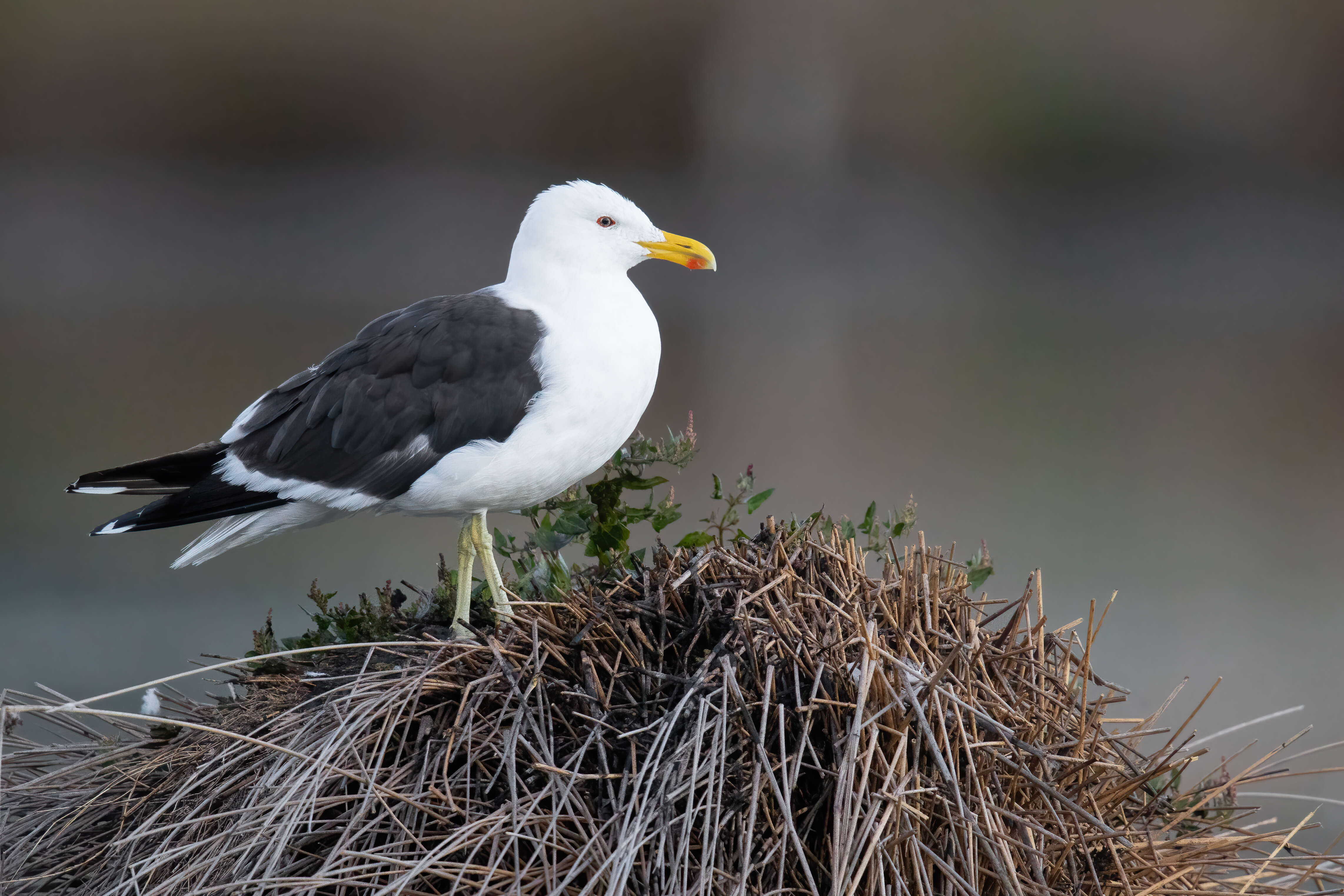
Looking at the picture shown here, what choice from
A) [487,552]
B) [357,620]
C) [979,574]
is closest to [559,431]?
[487,552]

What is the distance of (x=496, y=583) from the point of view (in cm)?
163

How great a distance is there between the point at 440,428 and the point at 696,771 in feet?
2.93

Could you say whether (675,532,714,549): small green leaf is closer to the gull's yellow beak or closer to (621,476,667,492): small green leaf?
(621,476,667,492): small green leaf

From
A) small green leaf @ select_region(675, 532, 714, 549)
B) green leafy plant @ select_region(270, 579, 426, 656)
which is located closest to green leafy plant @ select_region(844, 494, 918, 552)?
small green leaf @ select_region(675, 532, 714, 549)

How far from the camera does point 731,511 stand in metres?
1.70

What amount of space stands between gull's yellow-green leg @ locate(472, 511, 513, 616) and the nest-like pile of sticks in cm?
37

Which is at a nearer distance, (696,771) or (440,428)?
(696,771)

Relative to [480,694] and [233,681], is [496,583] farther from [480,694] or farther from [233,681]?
[480,694]

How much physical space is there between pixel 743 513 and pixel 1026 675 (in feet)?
2.95

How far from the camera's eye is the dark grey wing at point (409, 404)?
165 cm

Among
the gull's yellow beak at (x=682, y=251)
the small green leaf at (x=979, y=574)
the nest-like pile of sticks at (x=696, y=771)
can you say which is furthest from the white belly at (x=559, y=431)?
the small green leaf at (x=979, y=574)

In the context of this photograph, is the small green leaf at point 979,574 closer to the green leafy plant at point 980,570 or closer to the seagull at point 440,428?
the green leafy plant at point 980,570

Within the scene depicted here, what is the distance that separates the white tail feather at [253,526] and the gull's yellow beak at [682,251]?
30.0 inches

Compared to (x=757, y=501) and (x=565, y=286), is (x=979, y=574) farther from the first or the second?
(x=565, y=286)
